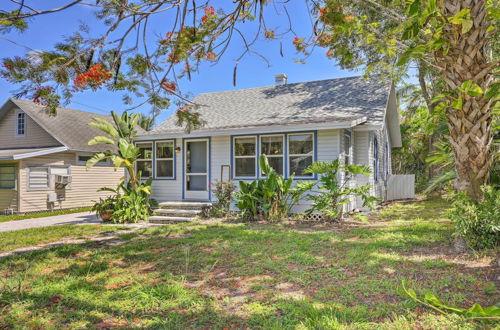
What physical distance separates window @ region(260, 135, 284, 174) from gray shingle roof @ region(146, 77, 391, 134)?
553 mm

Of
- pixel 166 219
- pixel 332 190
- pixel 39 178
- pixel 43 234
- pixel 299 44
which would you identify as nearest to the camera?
pixel 299 44

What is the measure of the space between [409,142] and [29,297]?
19888 mm

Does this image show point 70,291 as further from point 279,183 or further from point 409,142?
point 409,142

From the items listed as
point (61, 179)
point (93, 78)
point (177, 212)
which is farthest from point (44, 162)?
point (93, 78)

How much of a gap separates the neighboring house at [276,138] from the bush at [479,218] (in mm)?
4631

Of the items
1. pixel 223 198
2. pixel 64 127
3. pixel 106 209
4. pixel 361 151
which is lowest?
pixel 106 209

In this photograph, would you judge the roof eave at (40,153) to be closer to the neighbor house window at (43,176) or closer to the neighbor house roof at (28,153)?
the neighbor house roof at (28,153)

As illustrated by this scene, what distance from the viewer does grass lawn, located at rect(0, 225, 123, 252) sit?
726 cm

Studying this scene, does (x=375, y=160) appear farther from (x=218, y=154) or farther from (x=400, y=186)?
(x=218, y=154)

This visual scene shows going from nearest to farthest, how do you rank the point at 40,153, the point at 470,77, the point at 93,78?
the point at 93,78
the point at 470,77
the point at 40,153

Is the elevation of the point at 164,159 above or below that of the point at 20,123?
below

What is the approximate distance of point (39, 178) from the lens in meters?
14.4

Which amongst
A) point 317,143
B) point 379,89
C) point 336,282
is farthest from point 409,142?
point 336,282

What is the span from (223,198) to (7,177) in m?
10.5
